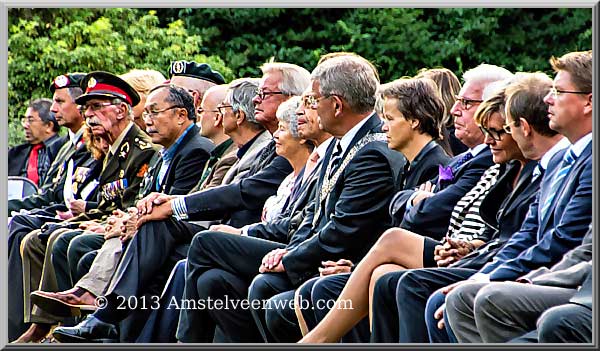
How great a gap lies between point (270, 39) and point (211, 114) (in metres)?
8.82

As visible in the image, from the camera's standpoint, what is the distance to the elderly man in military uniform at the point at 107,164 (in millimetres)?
10250

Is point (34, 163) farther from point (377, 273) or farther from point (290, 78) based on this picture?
point (377, 273)

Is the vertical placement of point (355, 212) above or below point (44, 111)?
above

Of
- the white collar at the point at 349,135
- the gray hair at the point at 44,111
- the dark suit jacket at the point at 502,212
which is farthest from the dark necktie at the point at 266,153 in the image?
the gray hair at the point at 44,111

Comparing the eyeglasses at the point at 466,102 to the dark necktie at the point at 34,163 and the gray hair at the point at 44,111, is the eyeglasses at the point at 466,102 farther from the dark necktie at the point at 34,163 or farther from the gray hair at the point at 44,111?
the gray hair at the point at 44,111

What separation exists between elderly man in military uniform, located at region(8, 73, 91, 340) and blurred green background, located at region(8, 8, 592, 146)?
142 inches

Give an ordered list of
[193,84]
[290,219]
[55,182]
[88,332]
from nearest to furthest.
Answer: [290,219] → [88,332] → [193,84] → [55,182]

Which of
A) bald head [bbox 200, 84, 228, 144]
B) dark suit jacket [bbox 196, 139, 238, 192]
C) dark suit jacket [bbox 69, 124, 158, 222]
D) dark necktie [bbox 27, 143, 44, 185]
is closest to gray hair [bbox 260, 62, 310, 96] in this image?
dark suit jacket [bbox 196, 139, 238, 192]

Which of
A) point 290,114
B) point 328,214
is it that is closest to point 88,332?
point 290,114

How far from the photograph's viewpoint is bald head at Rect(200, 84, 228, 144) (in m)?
9.66

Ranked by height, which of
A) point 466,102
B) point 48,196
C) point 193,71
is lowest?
point 48,196

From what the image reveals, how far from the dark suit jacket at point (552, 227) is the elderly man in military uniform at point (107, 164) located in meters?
4.25

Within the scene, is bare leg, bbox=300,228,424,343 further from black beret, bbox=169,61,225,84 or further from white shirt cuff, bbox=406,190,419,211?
black beret, bbox=169,61,225,84

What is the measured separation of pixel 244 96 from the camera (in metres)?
9.27
